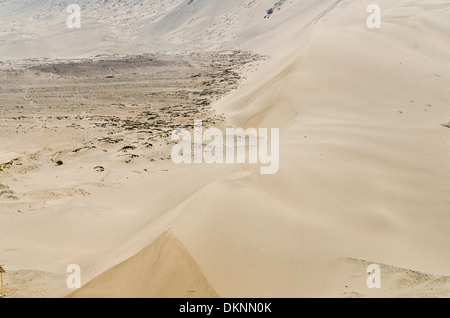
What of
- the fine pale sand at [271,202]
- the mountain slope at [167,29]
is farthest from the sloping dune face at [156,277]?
the mountain slope at [167,29]

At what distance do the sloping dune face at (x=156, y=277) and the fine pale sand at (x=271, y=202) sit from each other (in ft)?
0.05

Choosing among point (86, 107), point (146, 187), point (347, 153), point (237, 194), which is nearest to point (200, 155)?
point (146, 187)

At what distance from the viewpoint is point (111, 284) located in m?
4.82

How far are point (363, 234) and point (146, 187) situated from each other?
5.15m

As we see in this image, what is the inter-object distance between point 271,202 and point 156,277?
2.24 meters

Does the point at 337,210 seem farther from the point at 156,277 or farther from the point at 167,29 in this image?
the point at 167,29

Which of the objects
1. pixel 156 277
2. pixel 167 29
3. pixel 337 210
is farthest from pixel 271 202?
pixel 167 29

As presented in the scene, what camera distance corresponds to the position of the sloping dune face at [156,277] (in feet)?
14.9

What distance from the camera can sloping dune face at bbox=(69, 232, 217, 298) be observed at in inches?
178

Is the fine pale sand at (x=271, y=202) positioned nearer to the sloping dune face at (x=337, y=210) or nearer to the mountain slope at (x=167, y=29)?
the sloping dune face at (x=337, y=210)

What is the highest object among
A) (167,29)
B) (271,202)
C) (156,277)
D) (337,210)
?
(167,29)

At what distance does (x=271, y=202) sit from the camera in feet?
19.9

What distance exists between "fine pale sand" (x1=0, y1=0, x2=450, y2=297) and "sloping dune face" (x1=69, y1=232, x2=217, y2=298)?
2cm
